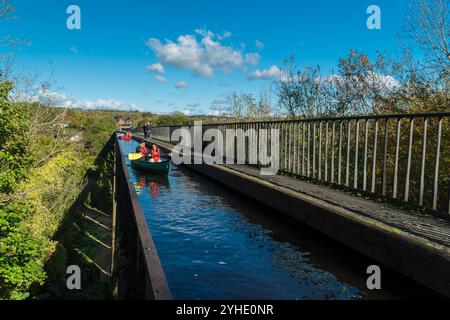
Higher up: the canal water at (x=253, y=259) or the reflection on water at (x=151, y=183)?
the canal water at (x=253, y=259)

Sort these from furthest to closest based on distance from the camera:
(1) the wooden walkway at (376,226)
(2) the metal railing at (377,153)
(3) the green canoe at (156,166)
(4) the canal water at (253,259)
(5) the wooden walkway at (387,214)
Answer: (3) the green canoe at (156,166)
(2) the metal railing at (377,153)
(4) the canal water at (253,259)
(5) the wooden walkway at (387,214)
(1) the wooden walkway at (376,226)

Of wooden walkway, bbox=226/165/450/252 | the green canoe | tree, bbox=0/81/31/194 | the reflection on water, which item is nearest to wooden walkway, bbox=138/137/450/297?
wooden walkway, bbox=226/165/450/252

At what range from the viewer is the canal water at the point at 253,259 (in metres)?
5.38

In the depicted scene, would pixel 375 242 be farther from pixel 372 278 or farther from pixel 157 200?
pixel 157 200

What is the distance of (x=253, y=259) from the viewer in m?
6.76

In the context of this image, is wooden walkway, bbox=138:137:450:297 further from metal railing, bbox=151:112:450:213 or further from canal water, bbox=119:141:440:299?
metal railing, bbox=151:112:450:213

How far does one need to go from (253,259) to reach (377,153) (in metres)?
4.11

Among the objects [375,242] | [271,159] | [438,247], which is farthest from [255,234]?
[271,159]

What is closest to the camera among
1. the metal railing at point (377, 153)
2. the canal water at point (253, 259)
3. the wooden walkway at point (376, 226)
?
the wooden walkway at point (376, 226)

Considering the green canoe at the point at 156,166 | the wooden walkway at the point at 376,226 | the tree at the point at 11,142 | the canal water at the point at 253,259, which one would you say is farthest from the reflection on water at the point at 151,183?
the wooden walkway at the point at 376,226

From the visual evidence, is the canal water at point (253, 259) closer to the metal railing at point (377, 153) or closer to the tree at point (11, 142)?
the metal railing at point (377, 153)

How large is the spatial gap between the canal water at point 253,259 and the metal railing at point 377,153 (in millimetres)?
1724

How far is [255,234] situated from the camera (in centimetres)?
830

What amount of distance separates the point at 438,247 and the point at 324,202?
9.64ft
